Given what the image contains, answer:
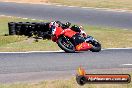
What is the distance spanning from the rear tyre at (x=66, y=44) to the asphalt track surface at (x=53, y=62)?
33 centimetres

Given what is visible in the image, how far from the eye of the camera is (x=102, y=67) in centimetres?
1633

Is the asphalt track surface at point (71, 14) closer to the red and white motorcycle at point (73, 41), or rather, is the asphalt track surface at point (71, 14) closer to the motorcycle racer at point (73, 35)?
the motorcycle racer at point (73, 35)

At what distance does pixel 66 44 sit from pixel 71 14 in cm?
1349

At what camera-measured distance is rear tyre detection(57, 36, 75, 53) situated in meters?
18.6

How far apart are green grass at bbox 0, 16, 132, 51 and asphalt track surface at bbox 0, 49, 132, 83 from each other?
3.82 ft

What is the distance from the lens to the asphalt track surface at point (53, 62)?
1537 cm

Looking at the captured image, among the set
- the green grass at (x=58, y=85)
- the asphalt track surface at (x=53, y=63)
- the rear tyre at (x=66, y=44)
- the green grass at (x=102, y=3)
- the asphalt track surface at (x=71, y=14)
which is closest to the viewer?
the green grass at (x=58, y=85)

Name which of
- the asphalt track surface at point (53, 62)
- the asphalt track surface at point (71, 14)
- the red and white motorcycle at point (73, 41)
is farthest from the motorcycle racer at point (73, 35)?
the asphalt track surface at point (71, 14)

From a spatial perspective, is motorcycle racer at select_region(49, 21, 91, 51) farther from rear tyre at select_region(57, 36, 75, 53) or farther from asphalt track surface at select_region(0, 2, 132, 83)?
asphalt track surface at select_region(0, 2, 132, 83)

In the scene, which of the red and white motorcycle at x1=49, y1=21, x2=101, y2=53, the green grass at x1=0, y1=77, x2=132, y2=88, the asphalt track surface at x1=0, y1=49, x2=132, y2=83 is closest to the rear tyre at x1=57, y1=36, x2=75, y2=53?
the red and white motorcycle at x1=49, y1=21, x2=101, y2=53

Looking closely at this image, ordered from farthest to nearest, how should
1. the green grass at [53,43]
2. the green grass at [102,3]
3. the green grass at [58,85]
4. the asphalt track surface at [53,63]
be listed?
the green grass at [102,3]
the green grass at [53,43]
the asphalt track surface at [53,63]
the green grass at [58,85]

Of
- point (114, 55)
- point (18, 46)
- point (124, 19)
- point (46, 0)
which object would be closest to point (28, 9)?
point (46, 0)

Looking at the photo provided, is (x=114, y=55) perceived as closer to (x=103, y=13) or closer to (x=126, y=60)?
(x=126, y=60)

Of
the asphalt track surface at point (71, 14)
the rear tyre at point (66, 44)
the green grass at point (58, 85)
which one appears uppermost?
the rear tyre at point (66, 44)
